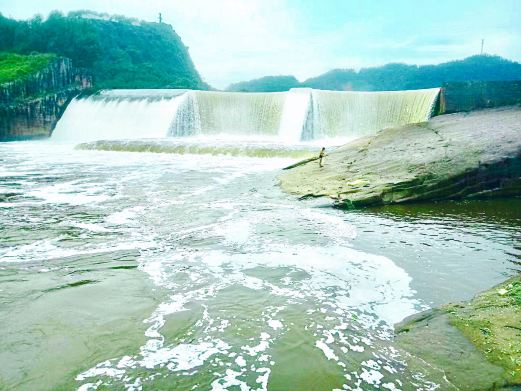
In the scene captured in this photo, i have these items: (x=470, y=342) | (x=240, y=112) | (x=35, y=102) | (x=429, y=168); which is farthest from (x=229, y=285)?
(x=35, y=102)

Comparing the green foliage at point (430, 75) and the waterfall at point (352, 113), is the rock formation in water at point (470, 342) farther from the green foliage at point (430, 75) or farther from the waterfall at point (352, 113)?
the green foliage at point (430, 75)

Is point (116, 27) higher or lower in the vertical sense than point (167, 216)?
higher

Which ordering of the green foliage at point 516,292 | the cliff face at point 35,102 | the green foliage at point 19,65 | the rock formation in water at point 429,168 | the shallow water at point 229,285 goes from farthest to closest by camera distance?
the green foliage at point 19,65 → the cliff face at point 35,102 → the rock formation in water at point 429,168 → the green foliage at point 516,292 → the shallow water at point 229,285

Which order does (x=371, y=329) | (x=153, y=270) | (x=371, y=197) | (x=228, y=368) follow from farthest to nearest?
(x=371, y=197) < (x=153, y=270) < (x=371, y=329) < (x=228, y=368)

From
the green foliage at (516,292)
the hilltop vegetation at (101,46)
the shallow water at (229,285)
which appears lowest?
the shallow water at (229,285)

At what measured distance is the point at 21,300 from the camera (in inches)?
164

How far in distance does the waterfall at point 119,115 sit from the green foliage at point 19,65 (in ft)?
12.6

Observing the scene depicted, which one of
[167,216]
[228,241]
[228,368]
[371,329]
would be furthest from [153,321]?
[167,216]

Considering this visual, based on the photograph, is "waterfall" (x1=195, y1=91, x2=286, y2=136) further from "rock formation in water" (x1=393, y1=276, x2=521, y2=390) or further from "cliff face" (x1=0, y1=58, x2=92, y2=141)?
"rock formation in water" (x1=393, y1=276, x2=521, y2=390)

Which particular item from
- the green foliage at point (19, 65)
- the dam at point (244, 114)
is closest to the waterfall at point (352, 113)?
the dam at point (244, 114)

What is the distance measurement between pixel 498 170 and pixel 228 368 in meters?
7.94

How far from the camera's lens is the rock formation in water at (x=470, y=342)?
2.75 m

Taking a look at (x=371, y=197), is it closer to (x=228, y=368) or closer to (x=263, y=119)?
(x=228, y=368)

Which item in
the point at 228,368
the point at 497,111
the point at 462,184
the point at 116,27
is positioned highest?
the point at 116,27
